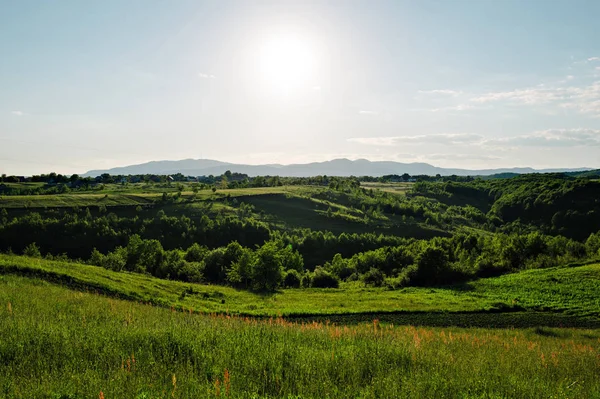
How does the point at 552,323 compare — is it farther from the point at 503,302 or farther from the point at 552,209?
the point at 552,209

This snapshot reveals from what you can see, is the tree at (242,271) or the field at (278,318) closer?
the field at (278,318)

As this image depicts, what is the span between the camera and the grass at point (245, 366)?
8.81 meters

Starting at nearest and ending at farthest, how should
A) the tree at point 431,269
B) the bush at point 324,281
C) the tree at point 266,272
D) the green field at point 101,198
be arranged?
the tree at point 266,272
the tree at point 431,269
the bush at point 324,281
the green field at point 101,198

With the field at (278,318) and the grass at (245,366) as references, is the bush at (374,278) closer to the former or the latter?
the field at (278,318)

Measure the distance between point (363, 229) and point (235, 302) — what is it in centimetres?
12508

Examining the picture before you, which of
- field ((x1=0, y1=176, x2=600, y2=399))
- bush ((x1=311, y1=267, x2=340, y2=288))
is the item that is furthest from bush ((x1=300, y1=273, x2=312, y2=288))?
bush ((x1=311, y1=267, x2=340, y2=288))

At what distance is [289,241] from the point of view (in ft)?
466

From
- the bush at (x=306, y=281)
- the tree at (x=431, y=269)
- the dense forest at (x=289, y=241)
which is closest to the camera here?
the tree at (x=431, y=269)

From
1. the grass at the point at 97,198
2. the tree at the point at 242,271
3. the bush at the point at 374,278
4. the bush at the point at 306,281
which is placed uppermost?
the grass at the point at 97,198

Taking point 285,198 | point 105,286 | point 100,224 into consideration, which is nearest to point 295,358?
point 105,286

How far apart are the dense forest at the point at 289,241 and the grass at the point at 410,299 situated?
38.3ft

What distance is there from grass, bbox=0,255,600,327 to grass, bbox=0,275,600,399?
2278cm

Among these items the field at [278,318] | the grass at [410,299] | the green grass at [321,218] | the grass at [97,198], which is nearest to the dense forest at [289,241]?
the field at [278,318]

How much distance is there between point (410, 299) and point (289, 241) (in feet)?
299
